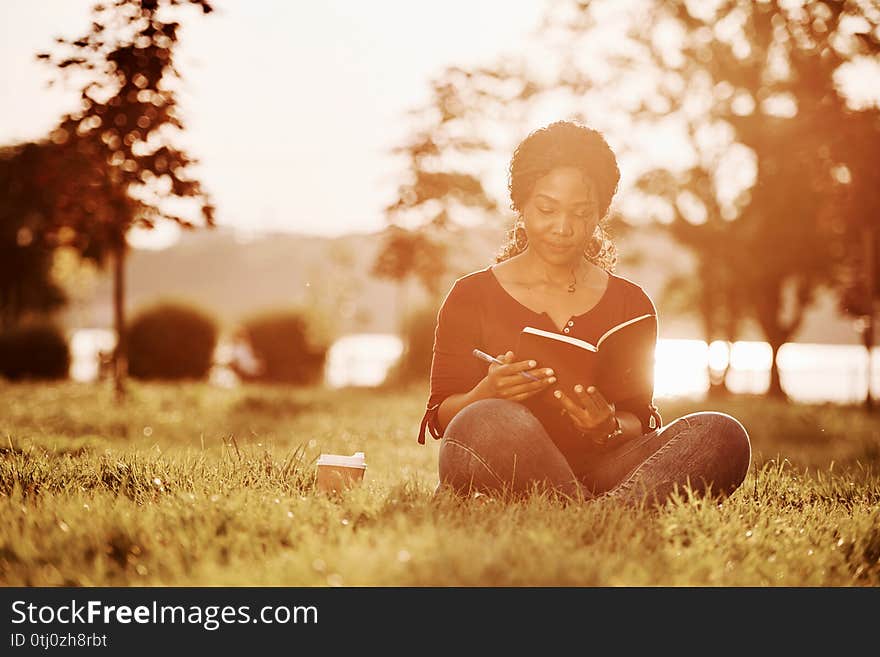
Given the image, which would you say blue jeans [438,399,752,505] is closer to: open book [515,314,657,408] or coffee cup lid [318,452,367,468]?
open book [515,314,657,408]

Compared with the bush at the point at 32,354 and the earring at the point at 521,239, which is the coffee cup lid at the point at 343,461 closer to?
the earring at the point at 521,239

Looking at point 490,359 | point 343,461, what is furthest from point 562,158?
point 343,461

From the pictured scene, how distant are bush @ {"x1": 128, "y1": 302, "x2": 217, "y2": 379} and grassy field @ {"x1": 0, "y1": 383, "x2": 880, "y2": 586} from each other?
15.5 m

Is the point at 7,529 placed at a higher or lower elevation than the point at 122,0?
lower

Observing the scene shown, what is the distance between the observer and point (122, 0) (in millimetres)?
5797

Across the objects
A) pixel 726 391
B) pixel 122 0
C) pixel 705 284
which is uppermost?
pixel 122 0

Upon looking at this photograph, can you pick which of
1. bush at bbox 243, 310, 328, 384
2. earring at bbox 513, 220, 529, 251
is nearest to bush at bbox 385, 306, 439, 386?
bush at bbox 243, 310, 328, 384

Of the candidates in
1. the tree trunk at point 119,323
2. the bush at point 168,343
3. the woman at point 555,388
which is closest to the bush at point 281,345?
the bush at point 168,343

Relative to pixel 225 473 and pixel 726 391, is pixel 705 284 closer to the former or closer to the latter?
pixel 726 391

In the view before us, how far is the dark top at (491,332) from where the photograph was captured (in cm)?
423

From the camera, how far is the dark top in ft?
13.9

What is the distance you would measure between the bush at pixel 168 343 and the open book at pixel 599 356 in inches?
696
